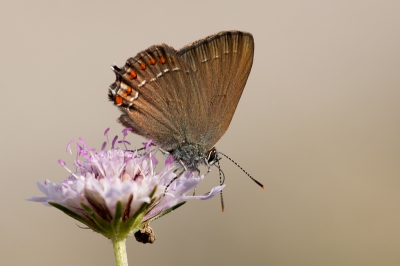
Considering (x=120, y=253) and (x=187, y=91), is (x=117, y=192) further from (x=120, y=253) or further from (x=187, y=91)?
(x=187, y=91)

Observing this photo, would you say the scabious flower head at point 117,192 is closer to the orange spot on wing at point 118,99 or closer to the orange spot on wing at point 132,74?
the orange spot on wing at point 118,99

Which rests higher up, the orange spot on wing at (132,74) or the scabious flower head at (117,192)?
the orange spot on wing at (132,74)

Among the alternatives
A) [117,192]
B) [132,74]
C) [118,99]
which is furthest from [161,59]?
[117,192]

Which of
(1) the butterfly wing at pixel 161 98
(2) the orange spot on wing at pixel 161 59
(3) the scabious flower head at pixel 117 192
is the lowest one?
(3) the scabious flower head at pixel 117 192

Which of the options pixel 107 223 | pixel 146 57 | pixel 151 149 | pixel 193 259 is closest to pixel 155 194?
pixel 107 223

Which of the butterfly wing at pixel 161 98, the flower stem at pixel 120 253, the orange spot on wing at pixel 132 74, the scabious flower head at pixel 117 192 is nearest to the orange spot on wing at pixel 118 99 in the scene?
the butterfly wing at pixel 161 98

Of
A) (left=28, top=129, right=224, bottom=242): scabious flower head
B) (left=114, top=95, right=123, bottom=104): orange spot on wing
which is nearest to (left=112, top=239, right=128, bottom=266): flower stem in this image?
(left=28, top=129, right=224, bottom=242): scabious flower head

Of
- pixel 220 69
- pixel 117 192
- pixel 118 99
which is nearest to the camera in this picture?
pixel 117 192
